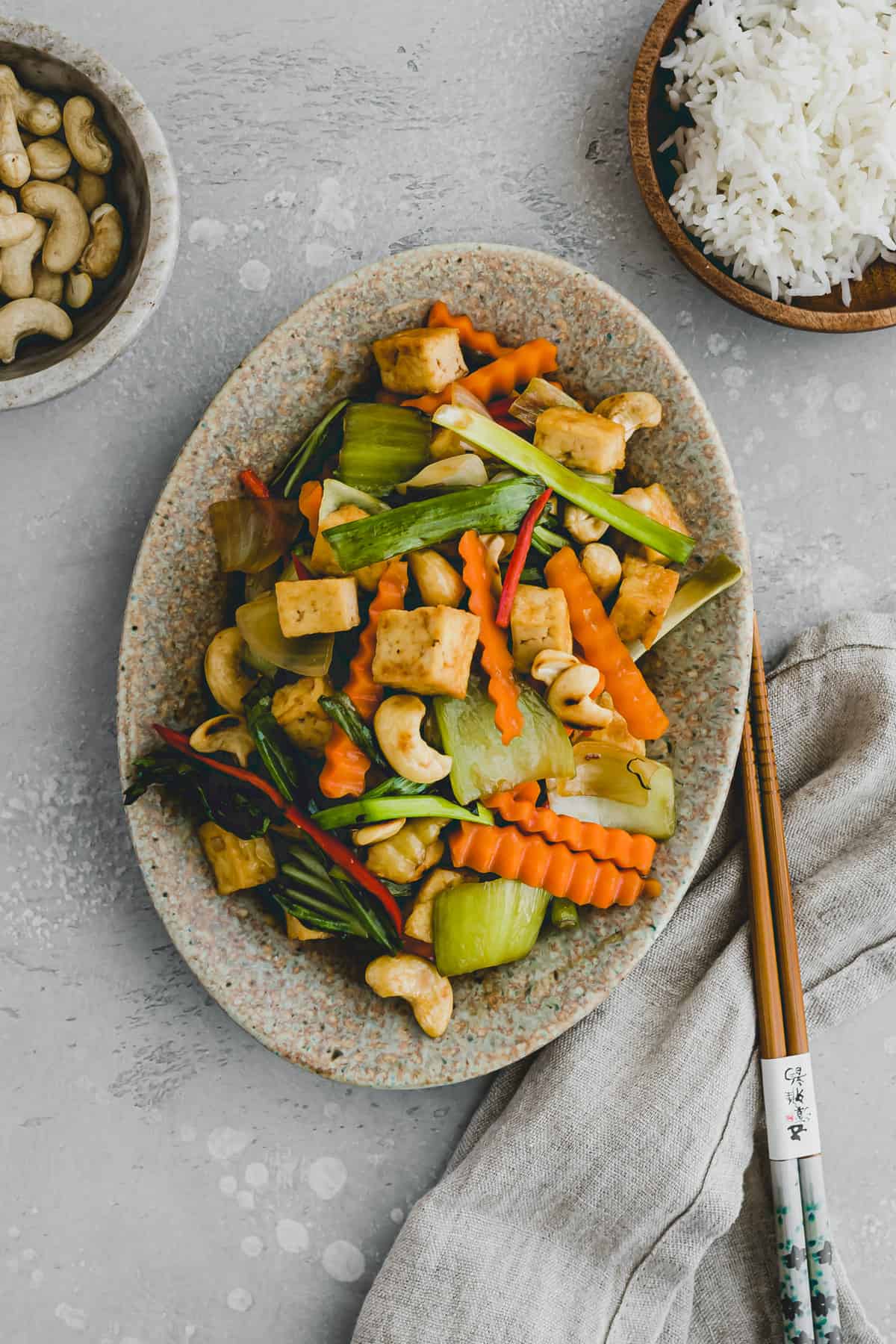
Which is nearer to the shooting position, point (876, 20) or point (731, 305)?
point (876, 20)

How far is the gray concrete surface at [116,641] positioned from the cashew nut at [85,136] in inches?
8.9

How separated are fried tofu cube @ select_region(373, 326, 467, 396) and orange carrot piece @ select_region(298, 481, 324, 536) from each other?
20 centimetres

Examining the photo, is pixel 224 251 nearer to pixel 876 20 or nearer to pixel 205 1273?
pixel 876 20

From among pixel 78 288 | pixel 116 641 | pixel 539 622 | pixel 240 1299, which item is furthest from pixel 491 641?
pixel 240 1299

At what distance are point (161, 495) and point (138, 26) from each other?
35.4 inches

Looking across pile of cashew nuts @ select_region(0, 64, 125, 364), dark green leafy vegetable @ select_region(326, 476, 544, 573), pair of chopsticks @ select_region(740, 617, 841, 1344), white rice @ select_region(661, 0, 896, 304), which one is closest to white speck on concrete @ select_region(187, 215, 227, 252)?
pile of cashew nuts @ select_region(0, 64, 125, 364)

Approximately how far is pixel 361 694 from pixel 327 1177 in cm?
94

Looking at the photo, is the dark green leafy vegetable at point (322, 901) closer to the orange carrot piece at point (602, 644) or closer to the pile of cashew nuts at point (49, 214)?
the orange carrot piece at point (602, 644)

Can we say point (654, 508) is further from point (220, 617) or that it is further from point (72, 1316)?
point (72, 1316)

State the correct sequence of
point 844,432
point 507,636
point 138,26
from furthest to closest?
point 844,432 → point 138,26 → point 507,636

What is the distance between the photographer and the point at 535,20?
182 cm

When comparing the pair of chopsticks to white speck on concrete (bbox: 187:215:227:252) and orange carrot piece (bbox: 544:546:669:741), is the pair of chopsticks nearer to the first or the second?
orange carrot piece (bbox: 544:546:669:741)

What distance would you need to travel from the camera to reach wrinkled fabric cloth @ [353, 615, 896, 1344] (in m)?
1.68

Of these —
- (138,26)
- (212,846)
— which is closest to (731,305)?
(138,26)
